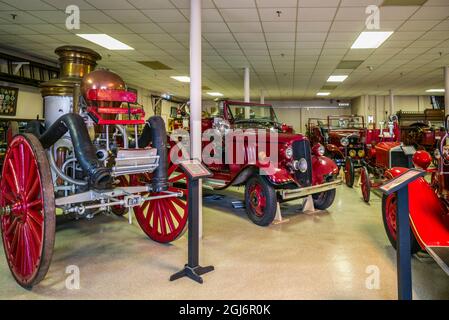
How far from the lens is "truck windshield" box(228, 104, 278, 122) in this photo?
580 centimetres

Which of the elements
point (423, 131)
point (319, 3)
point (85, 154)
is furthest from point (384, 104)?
point (85, 154)

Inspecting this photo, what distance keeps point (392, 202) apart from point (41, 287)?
345 cm

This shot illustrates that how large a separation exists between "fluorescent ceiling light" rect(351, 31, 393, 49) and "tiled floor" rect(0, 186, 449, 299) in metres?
4.05

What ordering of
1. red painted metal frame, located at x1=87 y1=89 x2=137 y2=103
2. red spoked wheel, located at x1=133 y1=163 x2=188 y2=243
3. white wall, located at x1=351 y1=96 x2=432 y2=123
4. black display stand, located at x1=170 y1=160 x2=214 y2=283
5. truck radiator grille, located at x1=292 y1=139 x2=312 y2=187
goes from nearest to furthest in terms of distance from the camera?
1. black display stand, located at x1=170 y1=160 x2=214 y2=283
2. red painted metal frame, located at x1=87 y1=89 x2=137 y2=103
3. red spoked wheel, located at x1=133 y1=163 x2=188 y2=243
4. truck radiator grille, located at x1=292 y1=139 x2=312 y2=187
5. white wall, located at x1=351 y1=96 x2=432 y2=123

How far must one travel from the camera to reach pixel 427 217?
107 inches

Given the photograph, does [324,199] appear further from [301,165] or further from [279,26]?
[279,26]

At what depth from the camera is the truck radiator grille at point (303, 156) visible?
15.7 ft

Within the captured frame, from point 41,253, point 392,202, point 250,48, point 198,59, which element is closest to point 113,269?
point 41,253

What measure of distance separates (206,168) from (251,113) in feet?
11.4

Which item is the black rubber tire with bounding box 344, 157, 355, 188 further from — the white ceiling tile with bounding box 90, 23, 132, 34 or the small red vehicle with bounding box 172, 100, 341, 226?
the white ceiling tile with bounding box 90, 23, 132, 34

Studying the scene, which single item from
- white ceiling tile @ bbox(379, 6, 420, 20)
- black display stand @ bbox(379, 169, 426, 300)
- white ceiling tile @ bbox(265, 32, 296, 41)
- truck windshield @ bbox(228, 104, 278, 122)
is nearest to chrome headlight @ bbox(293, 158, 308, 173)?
truck windshield @ bbox(228, 104, 278, 122)

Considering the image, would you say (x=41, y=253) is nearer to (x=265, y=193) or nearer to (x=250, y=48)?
(x=265, y=193)

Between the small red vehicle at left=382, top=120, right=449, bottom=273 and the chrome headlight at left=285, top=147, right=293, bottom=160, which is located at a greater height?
the chrome headlight at left=285, top=147, right=293, bottom=160

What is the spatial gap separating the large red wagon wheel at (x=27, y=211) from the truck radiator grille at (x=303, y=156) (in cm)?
343
